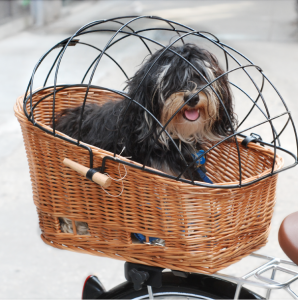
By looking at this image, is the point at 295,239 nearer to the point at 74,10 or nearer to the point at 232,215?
the point at 232,215

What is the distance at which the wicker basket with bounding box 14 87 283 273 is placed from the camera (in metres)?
1.22

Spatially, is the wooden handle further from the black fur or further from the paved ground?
the paved ground

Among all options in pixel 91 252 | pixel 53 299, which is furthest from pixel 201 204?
pixel 53 299

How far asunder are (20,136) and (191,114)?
10.1ft

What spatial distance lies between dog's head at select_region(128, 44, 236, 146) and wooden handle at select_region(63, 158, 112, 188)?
1.23 ft

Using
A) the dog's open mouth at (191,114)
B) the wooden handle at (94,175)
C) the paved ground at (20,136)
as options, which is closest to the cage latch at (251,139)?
the dog's open mouth at (191,114)

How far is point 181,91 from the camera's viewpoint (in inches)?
61.7

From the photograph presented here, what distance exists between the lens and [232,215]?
1267 mm

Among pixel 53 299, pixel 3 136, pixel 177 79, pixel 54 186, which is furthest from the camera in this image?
pixel 3 136

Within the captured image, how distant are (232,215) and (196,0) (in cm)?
1639

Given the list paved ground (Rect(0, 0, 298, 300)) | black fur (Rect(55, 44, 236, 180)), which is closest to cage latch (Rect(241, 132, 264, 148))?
black fur (Rect(55, 44, 236, 180))

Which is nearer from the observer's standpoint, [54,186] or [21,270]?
[54,186]

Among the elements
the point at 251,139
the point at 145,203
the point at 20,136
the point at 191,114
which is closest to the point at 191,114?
the point at 191,114

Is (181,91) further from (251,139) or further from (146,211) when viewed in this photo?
(146,211)
